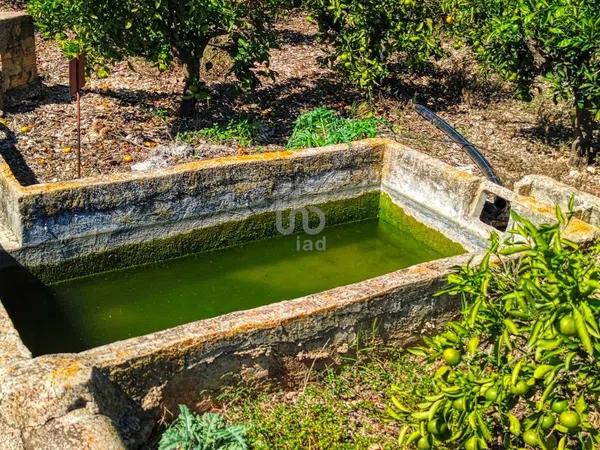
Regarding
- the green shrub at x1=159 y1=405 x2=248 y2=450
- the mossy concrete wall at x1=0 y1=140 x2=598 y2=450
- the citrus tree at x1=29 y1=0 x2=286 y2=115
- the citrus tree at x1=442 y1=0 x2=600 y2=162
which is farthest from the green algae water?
the citrus tree at x1=29 y1=0 x2=286 y2=115

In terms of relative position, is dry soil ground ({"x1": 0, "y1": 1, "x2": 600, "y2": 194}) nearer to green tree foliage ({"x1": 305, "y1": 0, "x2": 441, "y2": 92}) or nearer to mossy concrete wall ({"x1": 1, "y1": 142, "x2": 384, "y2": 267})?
green tree foliage ({"x1": 305, "y1": 0, "x2": 441, "y2": 92})

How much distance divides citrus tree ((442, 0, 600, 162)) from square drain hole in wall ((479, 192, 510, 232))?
1394mm

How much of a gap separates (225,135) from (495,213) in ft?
10.9

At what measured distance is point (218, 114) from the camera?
9375 millimetres

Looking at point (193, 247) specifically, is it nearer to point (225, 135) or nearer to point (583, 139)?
point (225, 135)

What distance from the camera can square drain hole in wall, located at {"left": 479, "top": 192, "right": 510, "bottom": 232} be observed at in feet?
22.9

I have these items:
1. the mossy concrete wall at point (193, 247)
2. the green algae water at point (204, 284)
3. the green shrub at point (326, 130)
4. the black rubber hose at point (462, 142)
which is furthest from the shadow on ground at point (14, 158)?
the black rubber hose at point (462, 142)

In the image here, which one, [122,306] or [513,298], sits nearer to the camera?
[513,298]

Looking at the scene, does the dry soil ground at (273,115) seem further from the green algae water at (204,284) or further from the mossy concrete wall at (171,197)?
the green algae water at (204,284)

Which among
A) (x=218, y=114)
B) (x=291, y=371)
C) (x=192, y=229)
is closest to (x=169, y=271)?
(x=192, y=229)

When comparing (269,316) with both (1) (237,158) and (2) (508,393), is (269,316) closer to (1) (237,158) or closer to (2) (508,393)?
(2) (508,393)

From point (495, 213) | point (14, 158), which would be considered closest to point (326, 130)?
point (495, 213)

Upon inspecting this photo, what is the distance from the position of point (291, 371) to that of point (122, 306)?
2094 millimetres

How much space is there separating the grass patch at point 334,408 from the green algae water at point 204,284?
160 centimetres
